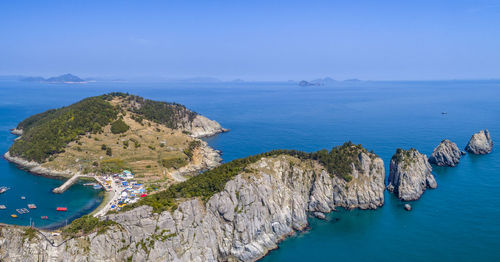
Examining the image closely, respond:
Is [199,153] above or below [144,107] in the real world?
below

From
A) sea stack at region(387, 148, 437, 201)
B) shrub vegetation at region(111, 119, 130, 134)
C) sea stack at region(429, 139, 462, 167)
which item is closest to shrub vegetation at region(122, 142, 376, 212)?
sea stack at region(387, 148, 437, 201)

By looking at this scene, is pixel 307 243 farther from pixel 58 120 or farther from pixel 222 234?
pixel 58 120

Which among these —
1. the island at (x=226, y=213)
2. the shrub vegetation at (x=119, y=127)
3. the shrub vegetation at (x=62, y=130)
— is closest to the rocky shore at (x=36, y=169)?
the shrub vegetation at (x=62, y=130)

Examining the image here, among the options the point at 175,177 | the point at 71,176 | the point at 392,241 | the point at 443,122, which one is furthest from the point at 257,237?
the point at 443,122

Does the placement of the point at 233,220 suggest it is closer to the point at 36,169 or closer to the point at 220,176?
the point at 220,176

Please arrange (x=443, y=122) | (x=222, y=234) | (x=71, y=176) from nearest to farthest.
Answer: (x=222, y=234), (x=71, y=176), (x=443, y=122)

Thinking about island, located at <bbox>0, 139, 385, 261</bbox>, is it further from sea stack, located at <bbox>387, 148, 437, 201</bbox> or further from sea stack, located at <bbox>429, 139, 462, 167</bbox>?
sea stack, located at <bbox>429, 139, 462, 167</bbox>

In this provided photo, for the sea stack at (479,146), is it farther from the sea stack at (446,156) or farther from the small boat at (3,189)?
the small boat at (3,189)
